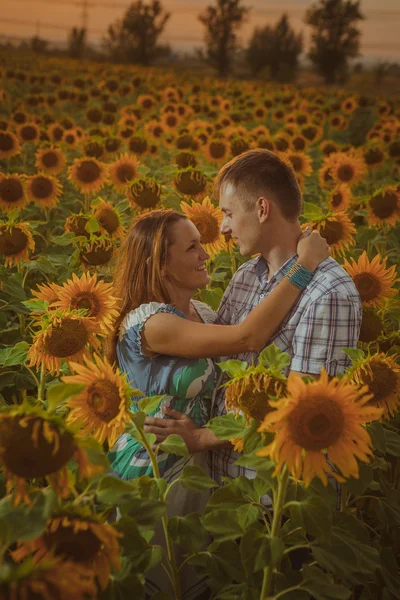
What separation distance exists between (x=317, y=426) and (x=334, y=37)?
143 ft

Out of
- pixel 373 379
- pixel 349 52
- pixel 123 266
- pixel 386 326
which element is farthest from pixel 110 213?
pixel 349 52

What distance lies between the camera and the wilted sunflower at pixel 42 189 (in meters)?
4.74

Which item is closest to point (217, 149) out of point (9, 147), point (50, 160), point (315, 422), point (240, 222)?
point (50, 160)

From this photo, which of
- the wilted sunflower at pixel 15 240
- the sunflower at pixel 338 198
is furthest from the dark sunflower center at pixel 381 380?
the sunflower at pixel 338 198

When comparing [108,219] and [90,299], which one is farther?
[108,219]

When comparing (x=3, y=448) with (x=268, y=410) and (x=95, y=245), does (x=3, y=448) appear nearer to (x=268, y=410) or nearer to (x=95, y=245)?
(x=268, y=410)

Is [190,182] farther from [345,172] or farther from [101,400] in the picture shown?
[101,400]

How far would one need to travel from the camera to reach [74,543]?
128 cm

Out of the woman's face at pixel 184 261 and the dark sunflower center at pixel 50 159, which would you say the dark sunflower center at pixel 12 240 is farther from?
the dark sunflower center at pixel 50 159

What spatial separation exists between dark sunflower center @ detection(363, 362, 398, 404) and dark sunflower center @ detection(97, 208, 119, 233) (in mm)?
1895

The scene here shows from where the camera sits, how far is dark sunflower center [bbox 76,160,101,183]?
5086 millimetres

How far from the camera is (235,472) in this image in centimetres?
246

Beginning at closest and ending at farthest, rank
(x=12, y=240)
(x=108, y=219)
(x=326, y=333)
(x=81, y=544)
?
1. (x=81, y=544)
2. (x=326, y=333)
3. (x=12, y=240)
4. (x=108, y=219)

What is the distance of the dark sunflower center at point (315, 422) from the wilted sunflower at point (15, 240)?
87.5 inches
